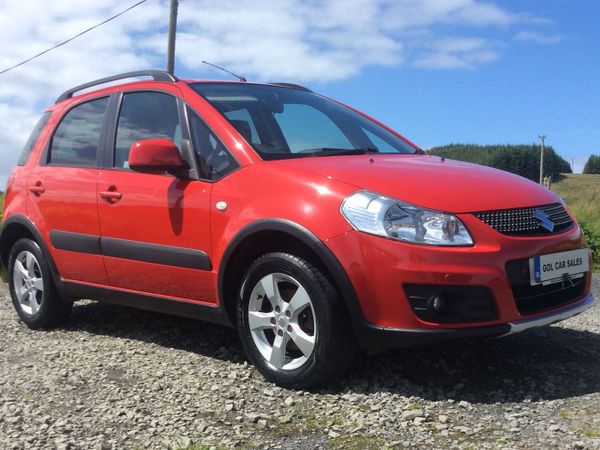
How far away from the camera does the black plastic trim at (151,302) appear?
4238 millimetres

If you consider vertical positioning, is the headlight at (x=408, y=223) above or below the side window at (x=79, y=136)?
below

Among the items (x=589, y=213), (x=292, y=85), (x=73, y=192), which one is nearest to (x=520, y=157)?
(x=589, y=213)

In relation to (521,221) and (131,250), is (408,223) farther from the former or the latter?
(131,250)

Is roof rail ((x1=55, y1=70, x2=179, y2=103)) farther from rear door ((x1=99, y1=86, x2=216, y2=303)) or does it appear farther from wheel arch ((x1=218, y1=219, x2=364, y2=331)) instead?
wheel arch ((x1=218, y1=219, x2=364, y2=331))

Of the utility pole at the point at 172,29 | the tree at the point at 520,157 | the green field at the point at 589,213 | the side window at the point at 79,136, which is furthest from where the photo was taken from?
the tree at the point at 520,157

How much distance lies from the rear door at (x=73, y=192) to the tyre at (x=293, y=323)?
1490 mm

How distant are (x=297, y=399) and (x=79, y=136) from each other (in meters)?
2.88

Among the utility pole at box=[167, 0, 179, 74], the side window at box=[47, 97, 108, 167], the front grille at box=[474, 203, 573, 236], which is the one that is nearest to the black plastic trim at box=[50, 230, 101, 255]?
the side window at box=[47, 97, 108, 167]

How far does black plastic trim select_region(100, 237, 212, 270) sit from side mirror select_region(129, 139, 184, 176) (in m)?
0.50

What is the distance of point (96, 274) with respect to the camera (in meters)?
5.01

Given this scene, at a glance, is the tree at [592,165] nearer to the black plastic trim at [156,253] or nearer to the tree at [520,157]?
the tree at [520,157]

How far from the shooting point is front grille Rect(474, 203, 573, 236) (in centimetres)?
355

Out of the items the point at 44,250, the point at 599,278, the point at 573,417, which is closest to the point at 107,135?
the point at 44,250

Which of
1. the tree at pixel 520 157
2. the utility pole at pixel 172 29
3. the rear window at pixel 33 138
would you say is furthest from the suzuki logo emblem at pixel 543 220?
the tree at pixel 520 157
